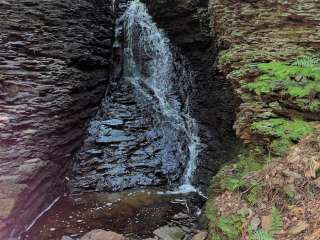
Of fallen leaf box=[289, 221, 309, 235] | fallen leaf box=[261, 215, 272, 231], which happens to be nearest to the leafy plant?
fallen leaf box=[261, 215, 272, 231]

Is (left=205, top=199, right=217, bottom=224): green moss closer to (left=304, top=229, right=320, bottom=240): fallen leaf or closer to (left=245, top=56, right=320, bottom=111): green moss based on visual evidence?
(left=304, top=229, right=320, bottom=240): fallen leaf

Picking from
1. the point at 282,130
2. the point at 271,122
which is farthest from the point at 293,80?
the point at 282,130

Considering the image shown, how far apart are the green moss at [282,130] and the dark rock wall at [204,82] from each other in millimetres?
1436

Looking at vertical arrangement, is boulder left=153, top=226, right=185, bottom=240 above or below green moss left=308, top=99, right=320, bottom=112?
below

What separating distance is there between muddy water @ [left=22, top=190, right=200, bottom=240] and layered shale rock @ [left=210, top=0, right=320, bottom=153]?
208 cm

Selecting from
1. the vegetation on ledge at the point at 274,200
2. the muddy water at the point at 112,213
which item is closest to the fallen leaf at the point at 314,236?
the vegetation on ledge at the point at 274,200

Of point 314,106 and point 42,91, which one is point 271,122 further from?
point 42,91

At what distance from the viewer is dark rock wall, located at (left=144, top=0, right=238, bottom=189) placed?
23.6 feet

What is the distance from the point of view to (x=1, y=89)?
689cm

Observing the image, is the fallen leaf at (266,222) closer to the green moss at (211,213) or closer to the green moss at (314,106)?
the green moss at (211,213)

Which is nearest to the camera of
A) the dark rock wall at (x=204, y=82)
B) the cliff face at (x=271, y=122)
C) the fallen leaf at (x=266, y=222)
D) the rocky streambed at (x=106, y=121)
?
the fallen leaf at (x=266, y=222)

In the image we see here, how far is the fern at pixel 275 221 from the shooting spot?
378 cm

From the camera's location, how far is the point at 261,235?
3.77 m

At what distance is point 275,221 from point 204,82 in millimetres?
5053
